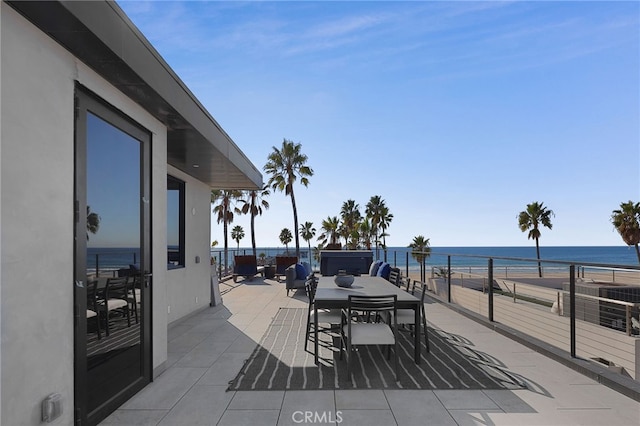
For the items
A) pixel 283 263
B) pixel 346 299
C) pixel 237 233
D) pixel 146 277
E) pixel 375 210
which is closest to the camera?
pixel 146 277

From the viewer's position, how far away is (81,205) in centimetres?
237

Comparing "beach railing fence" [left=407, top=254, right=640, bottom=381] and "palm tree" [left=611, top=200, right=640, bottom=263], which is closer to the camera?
"beach railing fence" [left=407, top=254, right=640, bottom=381]

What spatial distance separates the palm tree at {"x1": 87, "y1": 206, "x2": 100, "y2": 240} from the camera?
247 cm

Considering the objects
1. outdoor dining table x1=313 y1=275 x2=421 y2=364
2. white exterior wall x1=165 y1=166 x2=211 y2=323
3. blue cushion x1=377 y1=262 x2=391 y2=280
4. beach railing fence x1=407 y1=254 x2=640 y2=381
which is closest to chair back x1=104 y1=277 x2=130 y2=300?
outdoor dining table x1=313 y1=275 x2=421 y2=364

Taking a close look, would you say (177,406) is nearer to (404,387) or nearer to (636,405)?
(404,387)

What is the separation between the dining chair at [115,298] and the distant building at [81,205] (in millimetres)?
14

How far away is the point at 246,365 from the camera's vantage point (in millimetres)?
3654

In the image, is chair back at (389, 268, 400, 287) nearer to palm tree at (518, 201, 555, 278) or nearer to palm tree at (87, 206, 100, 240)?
palm tree at (87, 206, 100, 240)

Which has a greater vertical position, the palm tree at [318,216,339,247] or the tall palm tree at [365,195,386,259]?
the tall palm tree at [365,195,386,259]

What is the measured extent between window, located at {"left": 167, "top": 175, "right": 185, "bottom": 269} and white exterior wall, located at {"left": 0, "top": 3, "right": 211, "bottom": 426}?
3481 mm

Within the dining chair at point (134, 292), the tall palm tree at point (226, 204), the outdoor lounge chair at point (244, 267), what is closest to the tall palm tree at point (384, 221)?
the tall palm tree at point (226, 204)

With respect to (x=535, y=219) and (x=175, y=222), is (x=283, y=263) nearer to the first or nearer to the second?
(x=175, y=222)

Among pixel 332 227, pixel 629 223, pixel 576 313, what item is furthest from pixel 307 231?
pixel 576 313

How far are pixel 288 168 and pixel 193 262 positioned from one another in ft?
43.7
